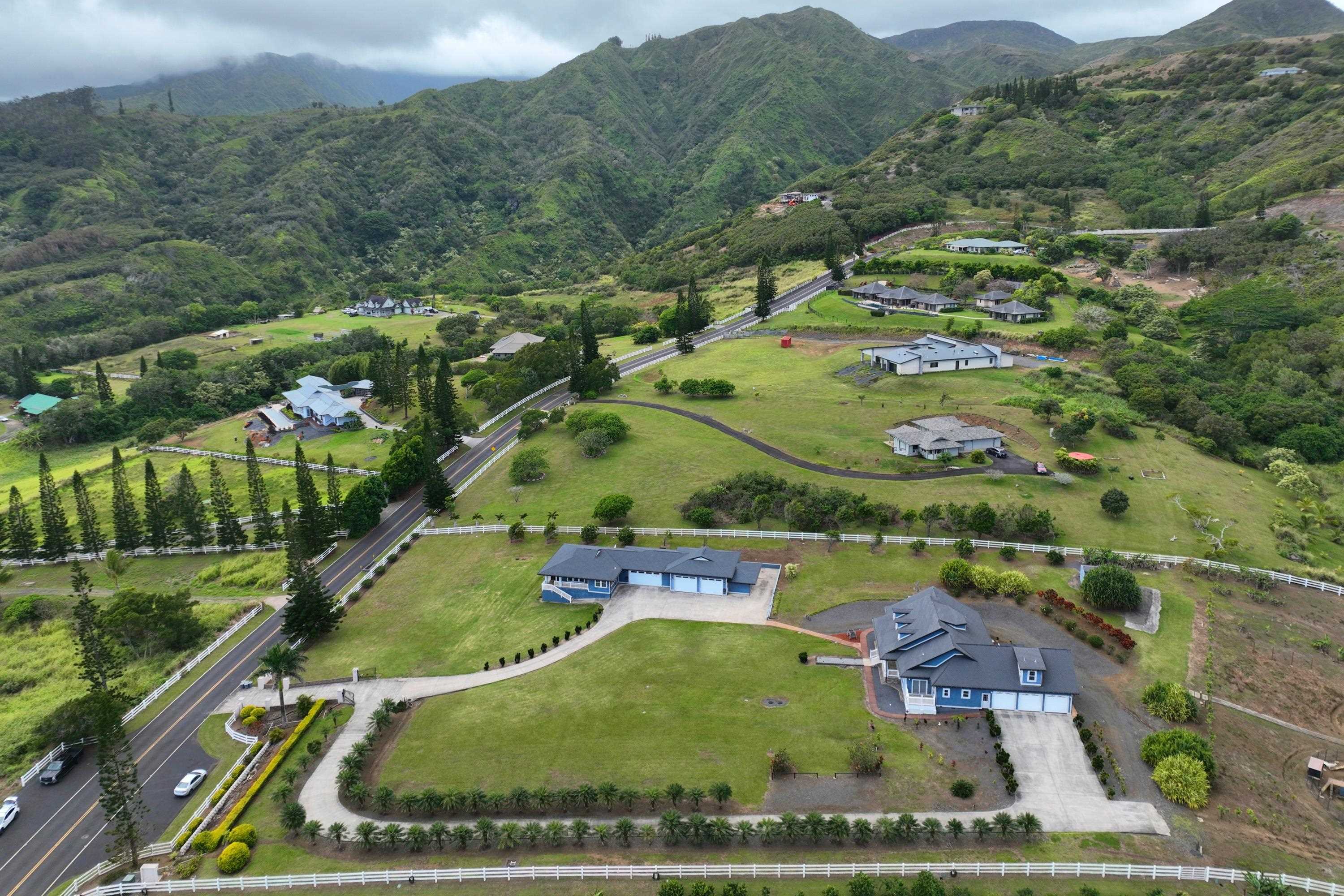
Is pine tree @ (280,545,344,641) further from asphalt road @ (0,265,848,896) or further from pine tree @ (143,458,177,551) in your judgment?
pine tree @ (143,458,177,551)

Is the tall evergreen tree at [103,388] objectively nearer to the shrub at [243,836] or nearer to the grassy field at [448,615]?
the grassy field at [448,615]

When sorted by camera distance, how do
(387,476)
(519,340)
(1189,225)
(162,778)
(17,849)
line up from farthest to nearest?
(1189,225) → (519,340) → (387,476) → (162,778) → (17,849)

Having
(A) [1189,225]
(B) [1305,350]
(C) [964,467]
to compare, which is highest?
(A) [1189,225]

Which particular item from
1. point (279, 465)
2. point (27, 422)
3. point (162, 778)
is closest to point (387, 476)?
point (279, 465)

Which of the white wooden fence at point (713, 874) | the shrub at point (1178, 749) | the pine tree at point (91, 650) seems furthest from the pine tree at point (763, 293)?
the white wooden fence at point (713, 874)

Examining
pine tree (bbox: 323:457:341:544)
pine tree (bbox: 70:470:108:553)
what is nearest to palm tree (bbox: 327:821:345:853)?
pine tree (bbox: 323:457:341:544)

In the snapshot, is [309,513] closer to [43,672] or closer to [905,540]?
[43,672]

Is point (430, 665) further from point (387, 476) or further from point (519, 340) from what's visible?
point (519, 340)

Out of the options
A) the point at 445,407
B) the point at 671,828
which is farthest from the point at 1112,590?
the point at 445,407
